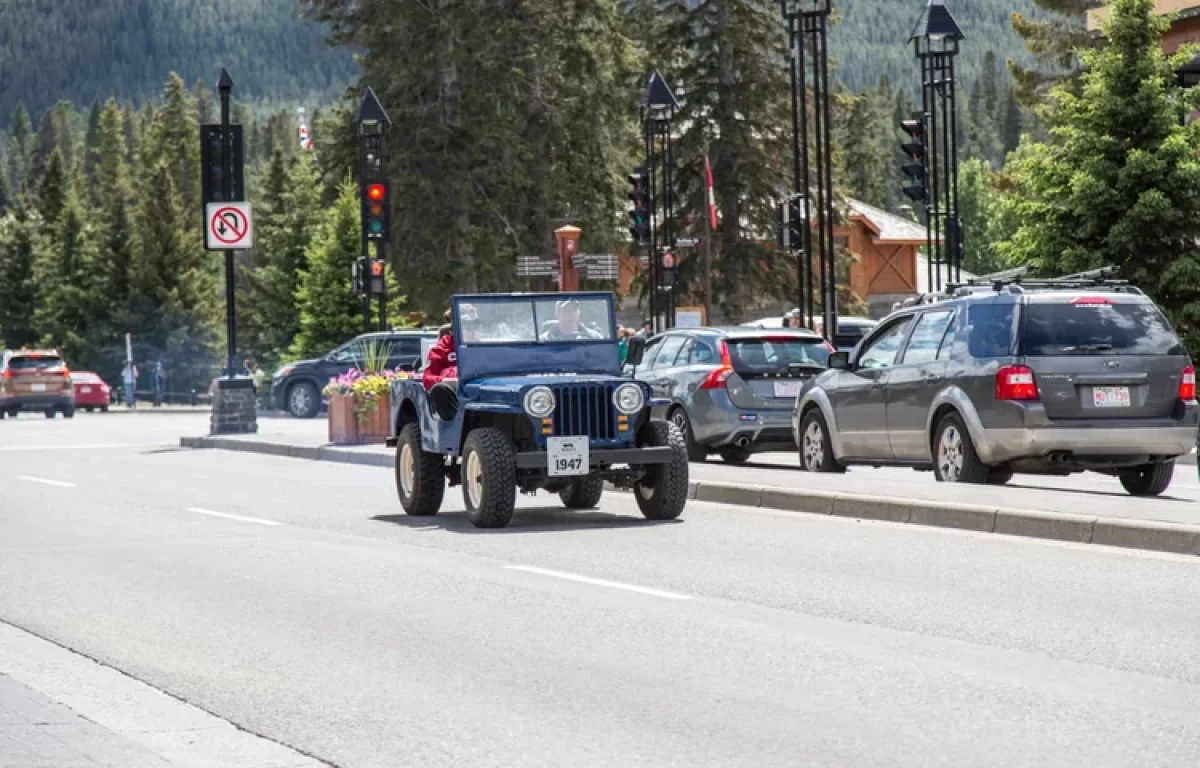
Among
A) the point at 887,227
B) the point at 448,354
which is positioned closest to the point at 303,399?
the point at 448,354

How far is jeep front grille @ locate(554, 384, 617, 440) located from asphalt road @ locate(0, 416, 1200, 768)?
772mm

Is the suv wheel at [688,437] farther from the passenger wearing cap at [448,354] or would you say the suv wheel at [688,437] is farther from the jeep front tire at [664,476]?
the jeep front tire at [664,476]

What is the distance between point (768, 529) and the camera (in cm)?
1581

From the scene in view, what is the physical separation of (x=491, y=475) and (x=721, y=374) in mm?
8429

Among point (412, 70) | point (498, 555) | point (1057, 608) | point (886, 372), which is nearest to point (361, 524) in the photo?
point (498, 555)

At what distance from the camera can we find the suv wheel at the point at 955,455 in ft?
57.9

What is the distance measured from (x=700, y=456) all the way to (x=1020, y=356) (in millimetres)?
7491

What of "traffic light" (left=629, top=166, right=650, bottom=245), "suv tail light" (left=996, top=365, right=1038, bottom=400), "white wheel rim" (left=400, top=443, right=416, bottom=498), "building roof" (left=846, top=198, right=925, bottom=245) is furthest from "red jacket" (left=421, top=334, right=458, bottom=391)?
"building roof" (left=846, top=198, right=925, bottom=245)

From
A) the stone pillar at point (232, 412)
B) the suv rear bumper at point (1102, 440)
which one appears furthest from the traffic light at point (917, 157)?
the suv rear bumper at point (1102, 440)

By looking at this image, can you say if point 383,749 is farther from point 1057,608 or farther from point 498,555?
point 498,555

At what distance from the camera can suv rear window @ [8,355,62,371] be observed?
190 feet

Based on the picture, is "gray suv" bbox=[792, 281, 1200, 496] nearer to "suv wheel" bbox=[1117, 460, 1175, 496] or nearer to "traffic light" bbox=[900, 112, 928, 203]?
"suv wheel" bbox=[1117, 460, 1175, 496]

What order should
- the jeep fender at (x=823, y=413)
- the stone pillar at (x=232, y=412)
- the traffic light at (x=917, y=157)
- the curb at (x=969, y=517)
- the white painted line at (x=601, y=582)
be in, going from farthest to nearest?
the stone pillar at (x=232, y=412) < the traffic light at (x=917, y=157) < the jeep fender at (x=823, y=413) < the curb at (x=969, y=517) < the white painted line at (x=601, y=582)

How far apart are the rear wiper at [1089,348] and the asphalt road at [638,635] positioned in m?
2.66
